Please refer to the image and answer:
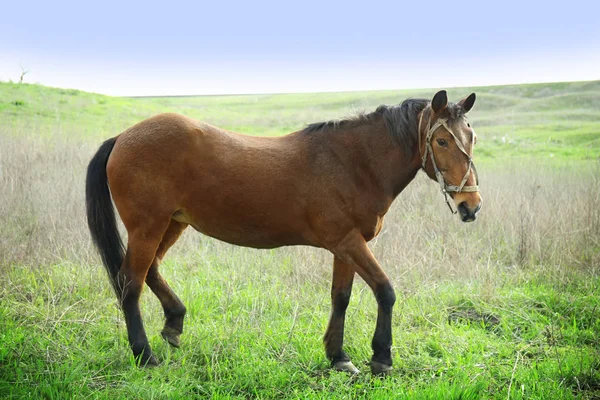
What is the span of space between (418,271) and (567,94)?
3853 centimetres

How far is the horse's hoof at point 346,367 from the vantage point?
4570mm

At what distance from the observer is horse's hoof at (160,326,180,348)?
491 cm

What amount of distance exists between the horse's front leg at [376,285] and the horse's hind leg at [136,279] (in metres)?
1.71

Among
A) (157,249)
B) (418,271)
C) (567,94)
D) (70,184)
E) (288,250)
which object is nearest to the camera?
(157,249)

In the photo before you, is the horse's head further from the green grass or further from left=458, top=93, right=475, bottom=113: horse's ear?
the green grass

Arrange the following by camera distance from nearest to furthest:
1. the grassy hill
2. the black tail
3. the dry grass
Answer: the black tail → the dry grass → the grassy hill

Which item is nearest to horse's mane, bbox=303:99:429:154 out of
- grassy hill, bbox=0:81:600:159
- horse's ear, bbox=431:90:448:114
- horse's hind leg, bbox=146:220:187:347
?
horse's ear, bbox=431:90:448:114

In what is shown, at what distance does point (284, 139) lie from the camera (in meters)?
4.93

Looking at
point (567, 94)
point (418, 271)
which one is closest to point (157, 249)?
point (418, 271)

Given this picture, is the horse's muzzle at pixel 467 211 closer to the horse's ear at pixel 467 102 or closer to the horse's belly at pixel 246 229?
the horse's ear at pixel 467 102

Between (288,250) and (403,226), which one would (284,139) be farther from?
(403,226)

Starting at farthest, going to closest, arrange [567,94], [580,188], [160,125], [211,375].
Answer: [567,94] < [580,188] < [160,125] < [211,375]

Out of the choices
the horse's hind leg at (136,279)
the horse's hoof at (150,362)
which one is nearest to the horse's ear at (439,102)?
the horse's hind leg at (136,279)

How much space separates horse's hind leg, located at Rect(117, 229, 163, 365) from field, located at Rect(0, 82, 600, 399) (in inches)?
7.0
